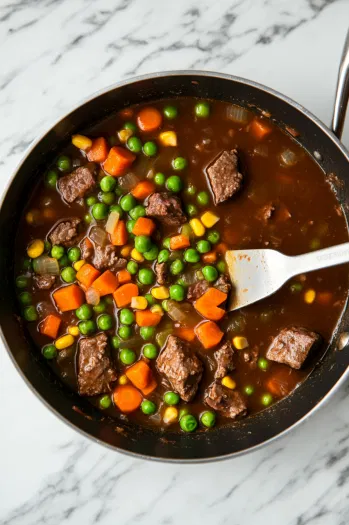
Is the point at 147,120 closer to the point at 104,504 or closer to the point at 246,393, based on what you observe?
the point at 246,393

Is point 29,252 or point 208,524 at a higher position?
point 29,252

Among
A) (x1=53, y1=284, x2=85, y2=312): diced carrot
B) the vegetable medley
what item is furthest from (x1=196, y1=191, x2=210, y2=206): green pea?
(x1=53, y1=284, x2=85, y2=312): diced carrot

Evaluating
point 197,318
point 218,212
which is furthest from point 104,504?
point 218,212

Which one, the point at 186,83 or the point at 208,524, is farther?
the point at 208,524

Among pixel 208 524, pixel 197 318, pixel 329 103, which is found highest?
pixel 329 103

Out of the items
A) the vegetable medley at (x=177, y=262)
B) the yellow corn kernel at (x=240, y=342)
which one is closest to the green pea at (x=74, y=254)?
the vegetable medley at (x=177, y=262)

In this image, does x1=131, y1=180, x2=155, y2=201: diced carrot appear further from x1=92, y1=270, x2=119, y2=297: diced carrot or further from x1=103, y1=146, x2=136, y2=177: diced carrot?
x1=92, y1=270, x2=119, y2=297: diced carrot
